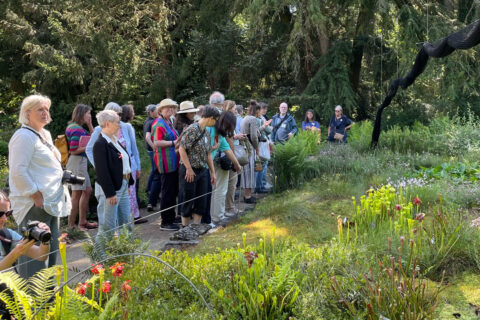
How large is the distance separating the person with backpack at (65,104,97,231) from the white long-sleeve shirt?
7.28 ft

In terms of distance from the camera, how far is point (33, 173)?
4074mm

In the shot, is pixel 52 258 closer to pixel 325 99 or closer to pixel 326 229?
pixel 326 229

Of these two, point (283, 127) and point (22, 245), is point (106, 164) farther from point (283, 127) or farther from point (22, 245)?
point (283, 127)

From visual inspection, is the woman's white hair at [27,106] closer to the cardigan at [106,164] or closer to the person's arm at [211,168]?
the cardigan at [106,164]

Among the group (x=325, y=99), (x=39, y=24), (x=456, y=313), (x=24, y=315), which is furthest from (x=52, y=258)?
(x=39, y=24)

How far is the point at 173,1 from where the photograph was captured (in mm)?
17109

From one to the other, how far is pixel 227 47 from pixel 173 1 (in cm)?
257

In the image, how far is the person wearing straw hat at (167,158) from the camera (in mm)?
6844

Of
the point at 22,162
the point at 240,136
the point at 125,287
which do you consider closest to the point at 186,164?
the point at 240,136

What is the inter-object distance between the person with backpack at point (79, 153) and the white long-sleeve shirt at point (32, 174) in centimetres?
222

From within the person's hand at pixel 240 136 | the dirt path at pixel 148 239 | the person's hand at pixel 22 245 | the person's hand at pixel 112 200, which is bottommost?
the dirt path at pixel 148 239

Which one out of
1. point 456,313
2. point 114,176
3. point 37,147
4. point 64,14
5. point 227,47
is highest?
point 64,14

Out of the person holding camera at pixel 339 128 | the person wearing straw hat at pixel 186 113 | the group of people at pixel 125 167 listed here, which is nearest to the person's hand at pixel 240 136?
the group of people at pixel 125 167

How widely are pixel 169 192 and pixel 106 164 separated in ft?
7.04
